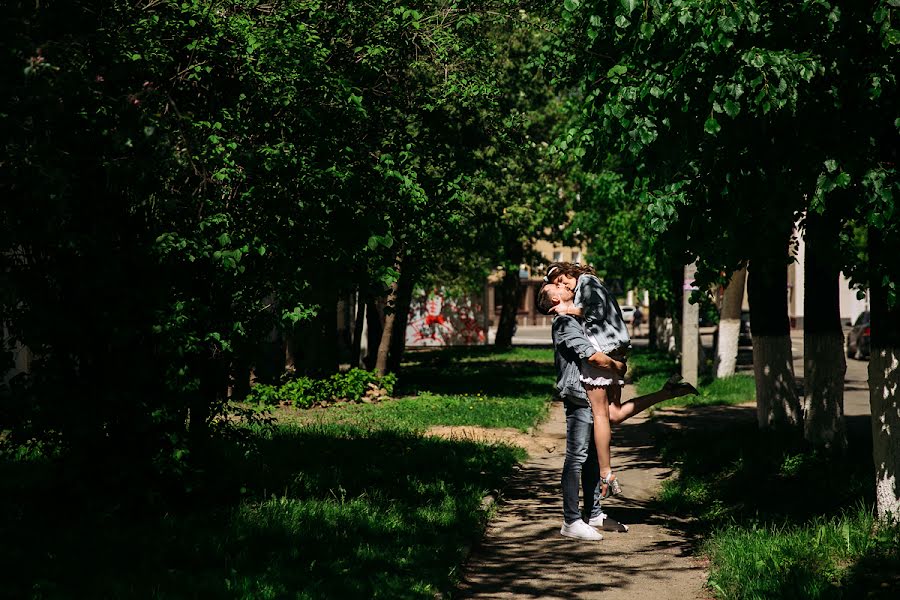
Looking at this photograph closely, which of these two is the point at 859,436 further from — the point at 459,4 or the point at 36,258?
the point at 36,258

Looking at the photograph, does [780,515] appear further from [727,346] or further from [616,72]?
[727,346]

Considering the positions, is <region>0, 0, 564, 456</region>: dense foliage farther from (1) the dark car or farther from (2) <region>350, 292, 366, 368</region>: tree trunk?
(1) the dark car

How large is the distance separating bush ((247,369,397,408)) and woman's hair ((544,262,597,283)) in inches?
390

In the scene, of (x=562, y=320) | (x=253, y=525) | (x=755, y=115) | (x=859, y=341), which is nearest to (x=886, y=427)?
(x=562, y=320)

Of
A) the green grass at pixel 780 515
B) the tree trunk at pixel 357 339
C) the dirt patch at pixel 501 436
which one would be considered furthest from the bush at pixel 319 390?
the green grass at pixel 780 515

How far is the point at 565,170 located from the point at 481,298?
63.4ft

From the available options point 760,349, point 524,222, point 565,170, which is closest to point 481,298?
point 565,170

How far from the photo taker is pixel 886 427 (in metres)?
7.20

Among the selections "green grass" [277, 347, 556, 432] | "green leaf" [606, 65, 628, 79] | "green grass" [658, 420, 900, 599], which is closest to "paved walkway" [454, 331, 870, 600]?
"green grass" [658, 420, 900, 599]

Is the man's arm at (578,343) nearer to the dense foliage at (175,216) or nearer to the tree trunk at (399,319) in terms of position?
the dense foliage at (175,216)

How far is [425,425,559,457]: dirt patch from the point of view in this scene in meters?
12.9

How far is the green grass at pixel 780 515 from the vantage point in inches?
231

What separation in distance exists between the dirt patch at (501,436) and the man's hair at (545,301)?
490 centimetres

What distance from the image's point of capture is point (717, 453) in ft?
35.4
